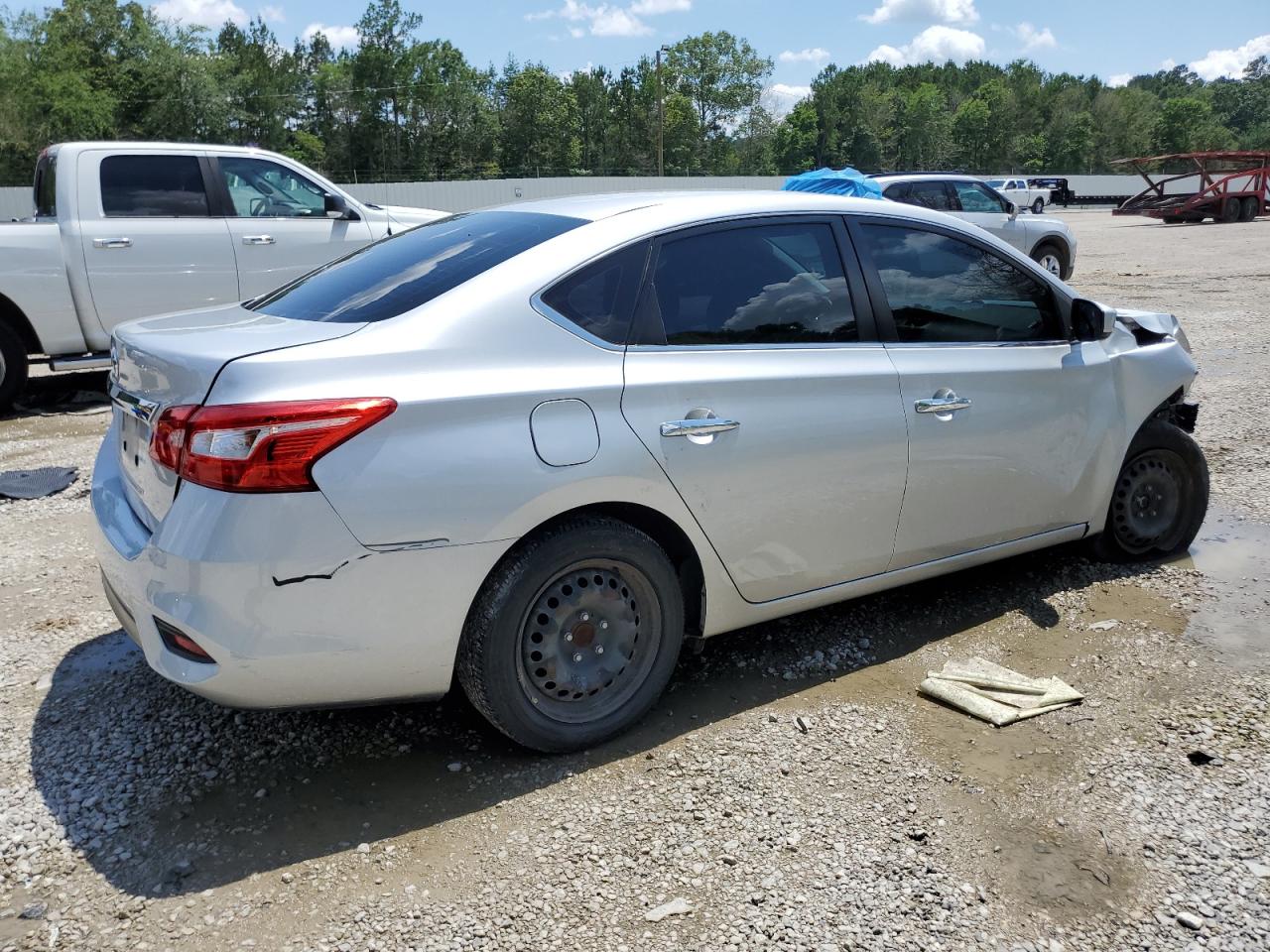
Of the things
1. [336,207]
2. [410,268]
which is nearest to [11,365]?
[336,207]

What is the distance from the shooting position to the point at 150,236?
8219 mm

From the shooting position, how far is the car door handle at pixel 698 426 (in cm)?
310

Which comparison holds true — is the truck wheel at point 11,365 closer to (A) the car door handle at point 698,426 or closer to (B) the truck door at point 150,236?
(B) the truck door at point 150,236

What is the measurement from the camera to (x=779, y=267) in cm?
356

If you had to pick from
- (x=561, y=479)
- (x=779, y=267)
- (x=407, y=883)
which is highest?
(x=779, y=267)

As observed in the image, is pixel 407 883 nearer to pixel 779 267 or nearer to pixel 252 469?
pixel 252 469

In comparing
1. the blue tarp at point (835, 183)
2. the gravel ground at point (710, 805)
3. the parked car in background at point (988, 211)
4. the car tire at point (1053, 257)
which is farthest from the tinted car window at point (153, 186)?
the car tire at point (1053, 257)

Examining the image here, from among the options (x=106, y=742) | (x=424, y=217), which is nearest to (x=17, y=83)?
(x=424, y=217)

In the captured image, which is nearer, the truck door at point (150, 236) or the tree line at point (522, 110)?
the truck door at point (150, 236)

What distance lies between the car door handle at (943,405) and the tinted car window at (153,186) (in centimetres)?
700

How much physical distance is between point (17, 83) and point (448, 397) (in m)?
79.8

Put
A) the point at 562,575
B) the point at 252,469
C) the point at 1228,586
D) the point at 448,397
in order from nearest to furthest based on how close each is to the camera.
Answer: the point at 252,469
the point at 448,397
the point at 562,575
the point at 1228,586

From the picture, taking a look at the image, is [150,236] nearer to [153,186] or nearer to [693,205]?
[153,186]

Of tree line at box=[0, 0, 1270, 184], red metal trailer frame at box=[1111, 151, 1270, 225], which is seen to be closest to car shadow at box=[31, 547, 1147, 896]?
red metal trailer frame at box=[1111, 151, 1270, 225]
